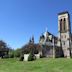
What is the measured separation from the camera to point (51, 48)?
85312 mm

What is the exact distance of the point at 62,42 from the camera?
3570 inches

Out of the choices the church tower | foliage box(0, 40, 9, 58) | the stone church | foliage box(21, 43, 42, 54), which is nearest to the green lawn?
foliage box(21, 43, 42, 54)

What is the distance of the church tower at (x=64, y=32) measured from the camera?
87.8 metres

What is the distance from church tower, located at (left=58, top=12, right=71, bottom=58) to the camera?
288 ft

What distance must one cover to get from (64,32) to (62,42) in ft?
16.2

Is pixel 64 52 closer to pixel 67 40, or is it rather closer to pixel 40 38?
pixel 67 40

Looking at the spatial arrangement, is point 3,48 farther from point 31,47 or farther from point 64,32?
point 64,32

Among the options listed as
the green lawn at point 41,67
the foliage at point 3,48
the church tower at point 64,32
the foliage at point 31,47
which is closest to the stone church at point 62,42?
the church tower at point 64,32

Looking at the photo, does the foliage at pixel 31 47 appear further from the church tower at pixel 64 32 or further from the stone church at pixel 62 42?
the church tower at pixel 64 32

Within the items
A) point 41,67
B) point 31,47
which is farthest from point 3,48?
point 41,67

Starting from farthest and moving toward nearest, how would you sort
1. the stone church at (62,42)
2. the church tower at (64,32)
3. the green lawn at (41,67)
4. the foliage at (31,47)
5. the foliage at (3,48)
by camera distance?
the foliage at (3,48) < the church tower at (64,32) < the stone church at (62,42) < the foliage at (31,47) < the green lawn at (41,67)

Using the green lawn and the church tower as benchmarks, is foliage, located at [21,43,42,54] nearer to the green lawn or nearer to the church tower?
the church tower

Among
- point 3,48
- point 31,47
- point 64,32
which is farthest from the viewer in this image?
point 3,48

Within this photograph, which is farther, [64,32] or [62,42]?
[64,32]
